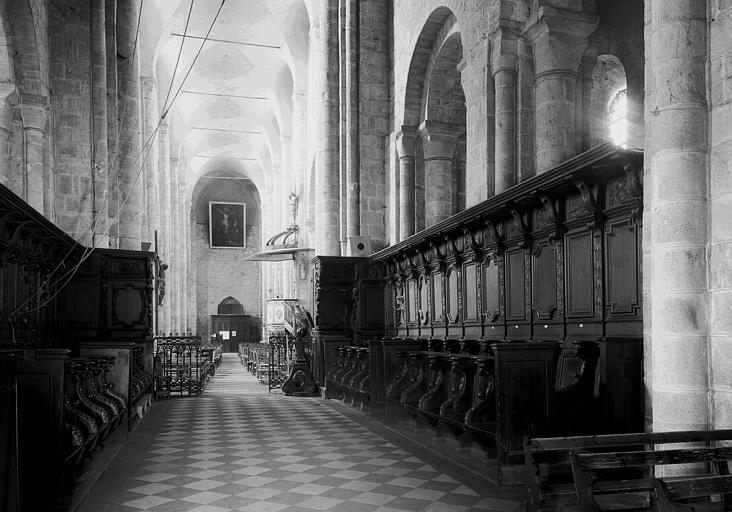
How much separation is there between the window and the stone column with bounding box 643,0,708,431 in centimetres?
634

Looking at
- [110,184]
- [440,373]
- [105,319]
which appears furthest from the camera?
[110,184]

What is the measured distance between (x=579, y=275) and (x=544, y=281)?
716 millimetres

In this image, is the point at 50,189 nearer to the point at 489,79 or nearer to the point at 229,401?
the point at 229,401

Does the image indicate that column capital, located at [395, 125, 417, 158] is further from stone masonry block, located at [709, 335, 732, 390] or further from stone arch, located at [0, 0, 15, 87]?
stone masonry block, located at [709, 335, 732, 390]

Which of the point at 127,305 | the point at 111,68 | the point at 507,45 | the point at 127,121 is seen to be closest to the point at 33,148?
the point at 127,305

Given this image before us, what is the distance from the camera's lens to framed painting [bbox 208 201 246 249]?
44.1 m

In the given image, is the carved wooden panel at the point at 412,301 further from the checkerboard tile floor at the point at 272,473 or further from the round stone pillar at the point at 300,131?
the round stone pillar at the point at 300,131

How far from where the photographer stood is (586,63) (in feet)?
29.7

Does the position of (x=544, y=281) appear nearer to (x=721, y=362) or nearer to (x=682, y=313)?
(x=682, y=313)

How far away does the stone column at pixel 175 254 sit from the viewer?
32.7m

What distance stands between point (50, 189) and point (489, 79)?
26.3 feet

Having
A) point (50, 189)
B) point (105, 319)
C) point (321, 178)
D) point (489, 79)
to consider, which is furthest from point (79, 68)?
point (489, 79)

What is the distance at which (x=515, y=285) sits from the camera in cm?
793

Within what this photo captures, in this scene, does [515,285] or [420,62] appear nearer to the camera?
[515,285]
